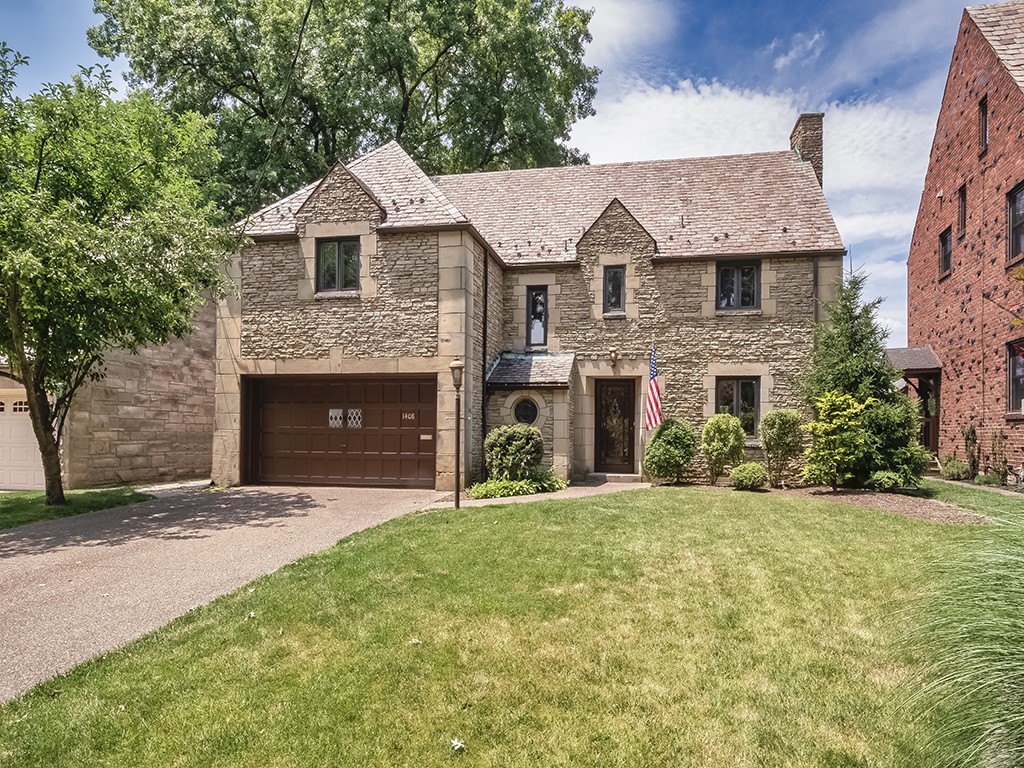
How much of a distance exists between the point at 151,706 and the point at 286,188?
2224 centimetres

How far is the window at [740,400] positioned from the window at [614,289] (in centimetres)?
317

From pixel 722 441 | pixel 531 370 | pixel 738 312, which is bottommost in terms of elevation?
pixel 722 441

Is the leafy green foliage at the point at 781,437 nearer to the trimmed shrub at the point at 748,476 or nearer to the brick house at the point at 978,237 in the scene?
the trimmed shrub at the point at 748,476

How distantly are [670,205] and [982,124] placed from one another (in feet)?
27.4

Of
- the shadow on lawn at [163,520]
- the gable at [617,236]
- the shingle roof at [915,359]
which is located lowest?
the shadow on lawn at [163,520]

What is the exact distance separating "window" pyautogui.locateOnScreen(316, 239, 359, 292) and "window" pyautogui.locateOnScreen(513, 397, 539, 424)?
4.75 metres


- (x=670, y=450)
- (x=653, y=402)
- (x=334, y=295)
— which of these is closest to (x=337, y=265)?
(x=334, y=295)

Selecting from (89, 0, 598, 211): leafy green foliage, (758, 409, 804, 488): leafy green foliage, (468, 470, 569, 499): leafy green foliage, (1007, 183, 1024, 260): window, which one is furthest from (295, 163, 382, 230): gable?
(1007, 183, 1024, 260): window

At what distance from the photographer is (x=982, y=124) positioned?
49.9 feet

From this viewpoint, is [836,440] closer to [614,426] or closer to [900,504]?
[900,504]

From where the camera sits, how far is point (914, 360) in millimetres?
18125

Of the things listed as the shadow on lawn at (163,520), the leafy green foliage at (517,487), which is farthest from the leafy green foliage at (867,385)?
the shadow on lawn at (163,520)

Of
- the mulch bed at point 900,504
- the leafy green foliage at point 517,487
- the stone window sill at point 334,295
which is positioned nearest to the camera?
the mulch bed at point 900,504

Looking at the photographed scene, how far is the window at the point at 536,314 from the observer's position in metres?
15.3
